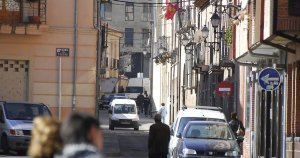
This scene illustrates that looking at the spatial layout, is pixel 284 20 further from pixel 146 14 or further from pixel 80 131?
pixel 146 14

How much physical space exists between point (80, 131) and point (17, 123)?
22.7m

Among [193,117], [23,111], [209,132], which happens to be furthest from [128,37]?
[209,132]

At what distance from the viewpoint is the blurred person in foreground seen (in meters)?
5.85

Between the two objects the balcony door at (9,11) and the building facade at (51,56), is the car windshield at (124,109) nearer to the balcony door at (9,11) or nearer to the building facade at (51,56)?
the building facade at (51,56)

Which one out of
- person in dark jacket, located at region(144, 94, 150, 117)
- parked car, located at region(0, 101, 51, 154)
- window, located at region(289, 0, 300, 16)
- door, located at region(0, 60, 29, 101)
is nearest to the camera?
window, located at region(289, 0, 300, 16)

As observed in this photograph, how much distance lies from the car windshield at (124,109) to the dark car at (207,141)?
29903mm

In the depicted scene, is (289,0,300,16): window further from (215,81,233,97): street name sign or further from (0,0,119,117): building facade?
(215,81,233,97): street name sign

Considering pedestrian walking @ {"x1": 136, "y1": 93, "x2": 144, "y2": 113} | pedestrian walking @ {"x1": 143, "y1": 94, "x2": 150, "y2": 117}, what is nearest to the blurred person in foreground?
pedestrian walking @ {"x1": 143, "y1": 94, "x2": 150, "y2": 117}

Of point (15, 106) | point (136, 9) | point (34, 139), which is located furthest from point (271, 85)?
point (136, 9)

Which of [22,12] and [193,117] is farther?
[22,12]

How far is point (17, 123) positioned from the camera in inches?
1114

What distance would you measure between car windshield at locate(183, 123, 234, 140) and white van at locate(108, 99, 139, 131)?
95.9ft

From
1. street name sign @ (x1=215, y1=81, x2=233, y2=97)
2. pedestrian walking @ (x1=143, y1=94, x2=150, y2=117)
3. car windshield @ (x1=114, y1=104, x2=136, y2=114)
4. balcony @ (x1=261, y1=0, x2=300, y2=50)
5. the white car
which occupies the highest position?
balcony @ (x1=261, y1=0, x2=300, y2=50)

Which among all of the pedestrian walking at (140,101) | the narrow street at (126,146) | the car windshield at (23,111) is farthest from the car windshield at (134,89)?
the car windshield at (23,111)
